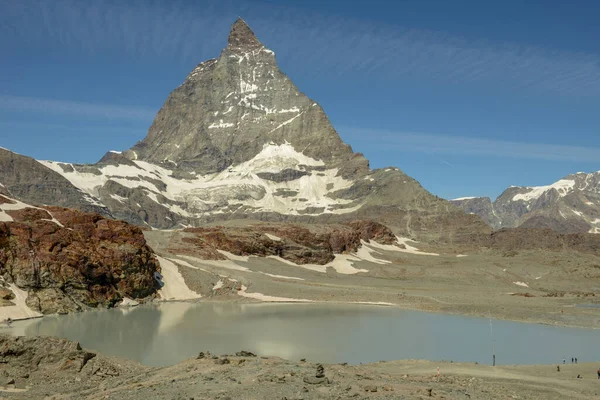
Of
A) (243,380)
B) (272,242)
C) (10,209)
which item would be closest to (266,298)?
(10,209)

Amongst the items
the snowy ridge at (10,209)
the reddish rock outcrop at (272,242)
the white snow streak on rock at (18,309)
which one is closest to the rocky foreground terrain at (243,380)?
the white snow streak on rock at (18,309)

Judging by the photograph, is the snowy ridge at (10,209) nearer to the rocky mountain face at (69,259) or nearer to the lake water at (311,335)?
the rocky mountain face at (69,259)

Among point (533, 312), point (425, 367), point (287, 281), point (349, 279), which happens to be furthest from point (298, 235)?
point (425, 367)

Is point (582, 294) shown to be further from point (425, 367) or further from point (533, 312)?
point (425, 367)

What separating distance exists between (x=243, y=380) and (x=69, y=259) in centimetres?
5154

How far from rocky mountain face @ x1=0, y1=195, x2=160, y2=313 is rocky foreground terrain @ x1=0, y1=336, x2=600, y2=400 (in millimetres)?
35166

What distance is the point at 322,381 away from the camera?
84.2ft

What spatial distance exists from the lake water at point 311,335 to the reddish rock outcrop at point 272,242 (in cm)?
4574

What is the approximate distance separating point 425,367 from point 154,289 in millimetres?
56609

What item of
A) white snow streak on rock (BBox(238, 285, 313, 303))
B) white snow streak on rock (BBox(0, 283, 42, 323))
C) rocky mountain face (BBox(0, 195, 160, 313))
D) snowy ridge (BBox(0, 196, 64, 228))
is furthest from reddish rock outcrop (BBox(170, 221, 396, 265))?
white snow streak on rock (BBox(0, 283, 42, 323))

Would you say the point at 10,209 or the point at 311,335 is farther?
the point at 10,209

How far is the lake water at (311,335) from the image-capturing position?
1820 inches

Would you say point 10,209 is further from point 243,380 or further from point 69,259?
point 243,380

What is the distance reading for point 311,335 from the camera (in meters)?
55.9
